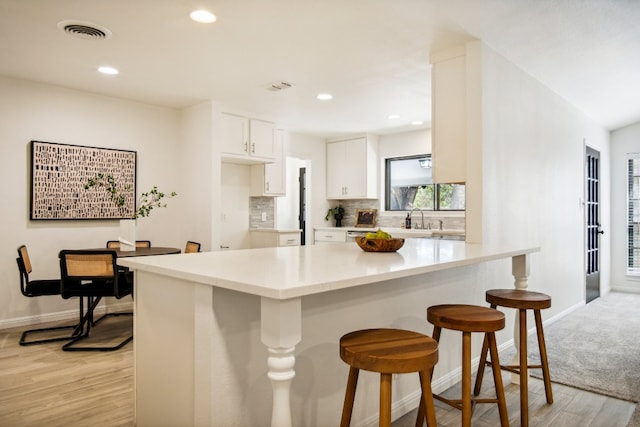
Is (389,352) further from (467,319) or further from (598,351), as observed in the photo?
(598,351)

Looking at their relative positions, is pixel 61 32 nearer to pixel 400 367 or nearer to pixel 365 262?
pixel 365 262

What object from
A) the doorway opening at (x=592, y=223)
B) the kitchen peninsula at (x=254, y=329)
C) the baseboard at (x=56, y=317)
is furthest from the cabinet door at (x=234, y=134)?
the doorway opening at (x=592, y=223)

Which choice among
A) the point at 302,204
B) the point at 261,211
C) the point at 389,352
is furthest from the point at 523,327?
the point at 302,204

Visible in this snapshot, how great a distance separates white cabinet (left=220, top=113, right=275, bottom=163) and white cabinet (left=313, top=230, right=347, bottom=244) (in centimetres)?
169

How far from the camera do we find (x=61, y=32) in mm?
2936

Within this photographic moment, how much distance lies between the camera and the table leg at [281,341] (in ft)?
4.17

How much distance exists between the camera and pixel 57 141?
4215 mm

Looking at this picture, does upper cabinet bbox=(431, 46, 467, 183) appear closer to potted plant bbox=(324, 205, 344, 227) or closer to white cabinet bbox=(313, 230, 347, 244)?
white cabinet bbox=(313, 230, 347, 244)

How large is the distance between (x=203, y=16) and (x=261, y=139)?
263cm

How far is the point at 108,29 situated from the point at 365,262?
2413 millimetres

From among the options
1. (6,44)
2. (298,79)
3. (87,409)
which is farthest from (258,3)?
(87,409)

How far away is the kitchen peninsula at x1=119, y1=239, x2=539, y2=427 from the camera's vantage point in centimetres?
130

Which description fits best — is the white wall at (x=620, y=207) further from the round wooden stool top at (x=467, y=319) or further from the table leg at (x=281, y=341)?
the table leg at (x=281, y=341)

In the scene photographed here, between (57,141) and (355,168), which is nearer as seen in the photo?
(57,141)
